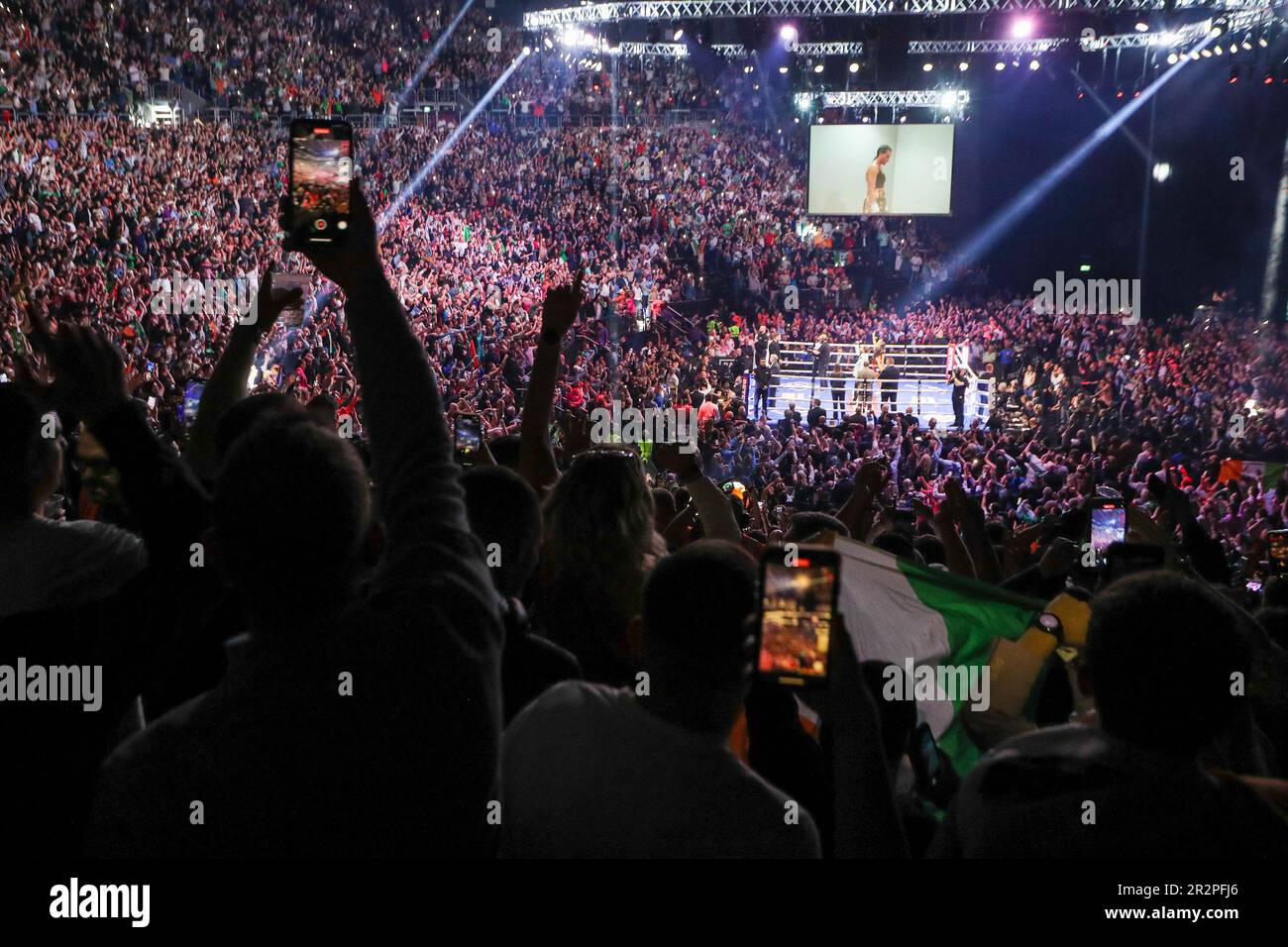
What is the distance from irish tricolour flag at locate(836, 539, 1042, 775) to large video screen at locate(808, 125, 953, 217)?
20425 millimetres

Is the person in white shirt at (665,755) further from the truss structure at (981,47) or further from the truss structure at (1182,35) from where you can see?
the truss structure at (981,47)

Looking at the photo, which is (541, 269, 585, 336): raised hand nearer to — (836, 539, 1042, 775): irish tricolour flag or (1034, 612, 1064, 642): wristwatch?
(836, 539, 1042, 775): irish tricolour flag

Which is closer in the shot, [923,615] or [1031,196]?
[923,615]

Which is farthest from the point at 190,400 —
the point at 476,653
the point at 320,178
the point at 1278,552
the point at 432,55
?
the point at 432,55

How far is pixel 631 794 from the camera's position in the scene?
141 centimetres

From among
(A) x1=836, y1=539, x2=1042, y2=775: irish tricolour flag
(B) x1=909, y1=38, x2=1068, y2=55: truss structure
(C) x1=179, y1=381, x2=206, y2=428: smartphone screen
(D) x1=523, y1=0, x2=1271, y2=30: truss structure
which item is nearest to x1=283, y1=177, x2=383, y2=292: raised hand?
(A) x1=836, y1=539, x2=1042, y2=775: irish tricolour flag

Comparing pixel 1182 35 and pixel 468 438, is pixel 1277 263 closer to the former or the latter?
pixel 1182 35

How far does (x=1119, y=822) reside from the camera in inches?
55.9

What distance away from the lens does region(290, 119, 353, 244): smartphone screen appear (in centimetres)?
172

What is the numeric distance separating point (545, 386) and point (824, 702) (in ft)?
5.77

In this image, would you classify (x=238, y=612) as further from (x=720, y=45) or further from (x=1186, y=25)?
(x=720, y=45)

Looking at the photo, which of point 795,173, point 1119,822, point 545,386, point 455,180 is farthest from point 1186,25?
point 1119,822

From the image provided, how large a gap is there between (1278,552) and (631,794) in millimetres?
3436
